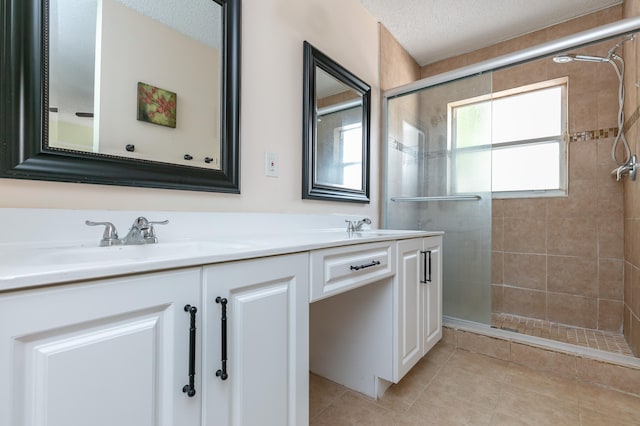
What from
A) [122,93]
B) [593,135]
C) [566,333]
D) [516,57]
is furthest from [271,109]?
[566,333]

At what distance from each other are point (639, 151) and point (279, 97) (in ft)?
6.64

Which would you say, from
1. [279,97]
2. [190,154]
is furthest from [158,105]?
[279,97]

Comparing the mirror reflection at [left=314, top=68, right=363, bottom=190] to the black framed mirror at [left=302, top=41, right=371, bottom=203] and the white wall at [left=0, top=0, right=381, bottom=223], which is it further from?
the white wall at [left=0, top=0, right=381, bottom=223]

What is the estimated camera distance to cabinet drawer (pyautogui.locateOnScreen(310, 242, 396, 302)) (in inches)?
38.7

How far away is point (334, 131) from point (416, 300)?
1.09 m

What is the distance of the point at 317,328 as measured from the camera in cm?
171

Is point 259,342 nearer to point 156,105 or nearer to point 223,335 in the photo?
point 223,335

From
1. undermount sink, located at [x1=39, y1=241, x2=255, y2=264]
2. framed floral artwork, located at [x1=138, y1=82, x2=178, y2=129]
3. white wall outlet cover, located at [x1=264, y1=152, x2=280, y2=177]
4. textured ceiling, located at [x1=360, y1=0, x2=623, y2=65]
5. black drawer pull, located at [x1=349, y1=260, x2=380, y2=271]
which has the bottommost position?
black drawer pull, located at [x1=349, y1=260, x2=380, y2=271]

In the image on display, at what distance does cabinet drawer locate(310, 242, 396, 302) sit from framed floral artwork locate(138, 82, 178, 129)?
73cm

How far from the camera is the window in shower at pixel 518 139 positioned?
2100 millimetres

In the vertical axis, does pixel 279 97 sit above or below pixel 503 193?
above

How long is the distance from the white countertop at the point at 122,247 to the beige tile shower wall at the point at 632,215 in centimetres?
143

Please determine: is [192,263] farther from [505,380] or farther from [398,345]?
[505,380]

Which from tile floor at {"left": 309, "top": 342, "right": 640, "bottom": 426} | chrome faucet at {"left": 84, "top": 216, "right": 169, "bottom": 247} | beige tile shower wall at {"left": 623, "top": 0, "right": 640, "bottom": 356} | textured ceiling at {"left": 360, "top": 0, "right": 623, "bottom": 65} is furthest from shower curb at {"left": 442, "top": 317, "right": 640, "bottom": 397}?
textured ceiling at {"left": 360, "top": 0, "right": 623, "bottom": 65}
